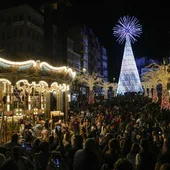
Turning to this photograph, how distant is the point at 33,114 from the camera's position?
18.3m

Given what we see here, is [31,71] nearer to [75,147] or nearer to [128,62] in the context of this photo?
[75,147]

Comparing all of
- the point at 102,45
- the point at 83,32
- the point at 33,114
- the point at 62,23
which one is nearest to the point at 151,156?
the point at 33,114

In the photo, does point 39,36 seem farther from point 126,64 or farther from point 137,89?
point 137,89

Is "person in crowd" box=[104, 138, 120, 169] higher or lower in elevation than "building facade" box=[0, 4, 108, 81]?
lower

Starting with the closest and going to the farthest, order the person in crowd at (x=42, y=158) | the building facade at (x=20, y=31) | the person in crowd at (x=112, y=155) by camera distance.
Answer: the person in crowd at (x=112, y=155) → the person in crowd at (x=42, y=158) → the building facade at (x=20, y=31)

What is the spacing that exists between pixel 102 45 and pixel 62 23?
75.6 metres

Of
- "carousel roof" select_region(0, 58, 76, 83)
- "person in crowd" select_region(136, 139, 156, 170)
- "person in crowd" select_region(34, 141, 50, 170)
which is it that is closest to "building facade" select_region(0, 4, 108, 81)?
"carousel roof" select_region(0, 58, 76, 83)

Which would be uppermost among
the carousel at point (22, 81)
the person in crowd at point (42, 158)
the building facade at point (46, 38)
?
the building facade at point (46, 38)

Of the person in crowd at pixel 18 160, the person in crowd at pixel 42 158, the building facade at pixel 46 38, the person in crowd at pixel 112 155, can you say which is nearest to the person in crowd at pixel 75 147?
the person in crowd at pixel 42 158

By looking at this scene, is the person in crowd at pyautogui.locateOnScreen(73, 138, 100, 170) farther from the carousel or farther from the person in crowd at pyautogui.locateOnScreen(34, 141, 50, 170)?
the carousel

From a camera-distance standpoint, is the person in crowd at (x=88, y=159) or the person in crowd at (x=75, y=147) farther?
the person in crowd at (x=75, y=147)

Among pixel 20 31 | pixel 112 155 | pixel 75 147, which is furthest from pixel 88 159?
pixel 20 31

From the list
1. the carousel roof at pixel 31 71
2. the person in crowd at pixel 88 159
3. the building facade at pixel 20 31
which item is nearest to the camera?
the person in crowd at pixel 88 159

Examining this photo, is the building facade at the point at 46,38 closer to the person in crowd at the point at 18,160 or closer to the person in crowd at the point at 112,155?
the person in crowd at the point at 18,160
